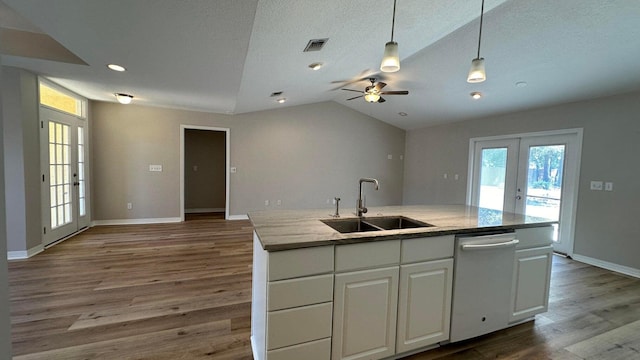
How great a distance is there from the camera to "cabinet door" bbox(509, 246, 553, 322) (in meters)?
2.25

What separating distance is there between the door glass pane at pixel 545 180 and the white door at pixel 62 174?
7.55m

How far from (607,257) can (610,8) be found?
10.7 feet

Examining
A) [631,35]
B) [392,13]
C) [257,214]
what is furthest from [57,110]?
[631,35]

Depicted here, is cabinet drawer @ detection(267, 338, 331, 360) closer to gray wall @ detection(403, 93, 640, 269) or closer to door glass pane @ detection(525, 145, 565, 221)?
gray wall @ detection(403, 93, 640, 269)

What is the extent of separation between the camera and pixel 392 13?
2.50 m

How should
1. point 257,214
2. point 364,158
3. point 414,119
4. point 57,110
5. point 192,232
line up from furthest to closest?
1. point 364,158
2. point 414,119
3. point 192,232
4. point 57,110
5. point 257,214

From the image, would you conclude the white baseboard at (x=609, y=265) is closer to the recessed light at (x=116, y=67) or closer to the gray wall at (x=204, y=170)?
the recessed light at (x=116, y=67)

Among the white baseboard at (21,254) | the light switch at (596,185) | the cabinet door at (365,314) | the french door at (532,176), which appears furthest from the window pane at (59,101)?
the light switch at (596,185)

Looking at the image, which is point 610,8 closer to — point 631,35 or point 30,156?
point 631,35

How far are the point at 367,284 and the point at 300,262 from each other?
1.59ft

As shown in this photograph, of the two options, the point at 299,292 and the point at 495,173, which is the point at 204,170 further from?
the point at 495,173

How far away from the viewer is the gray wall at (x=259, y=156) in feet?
17.4

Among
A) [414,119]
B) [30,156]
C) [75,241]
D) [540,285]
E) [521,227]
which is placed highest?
[414,119]

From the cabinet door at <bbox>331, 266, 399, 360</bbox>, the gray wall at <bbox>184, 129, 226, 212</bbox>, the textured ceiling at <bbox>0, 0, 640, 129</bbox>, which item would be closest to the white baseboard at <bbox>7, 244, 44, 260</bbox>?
the textured ceiling at <bbox>0, 0, 640, 129</bbox>
